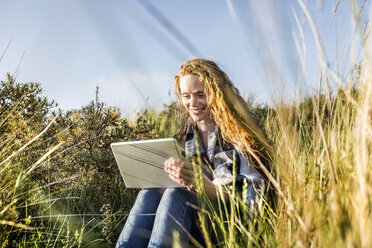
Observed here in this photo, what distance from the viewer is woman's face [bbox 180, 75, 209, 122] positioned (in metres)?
2.08

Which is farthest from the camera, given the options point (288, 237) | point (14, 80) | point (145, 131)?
point (145, 131)

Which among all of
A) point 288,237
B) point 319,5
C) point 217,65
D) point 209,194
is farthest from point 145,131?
point 319,5

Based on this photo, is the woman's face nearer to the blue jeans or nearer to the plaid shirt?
the plaid shirt

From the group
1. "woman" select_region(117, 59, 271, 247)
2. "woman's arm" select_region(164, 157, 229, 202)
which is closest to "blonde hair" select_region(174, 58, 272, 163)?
"woman" select_region(117, 59, 271, 247)

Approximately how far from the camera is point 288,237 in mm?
933

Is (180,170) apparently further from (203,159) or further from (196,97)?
(196,97)

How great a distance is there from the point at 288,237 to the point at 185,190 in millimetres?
857

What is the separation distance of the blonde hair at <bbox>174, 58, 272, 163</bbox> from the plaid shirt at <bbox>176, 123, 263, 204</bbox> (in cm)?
7

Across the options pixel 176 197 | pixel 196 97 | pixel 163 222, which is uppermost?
pixel 196 97

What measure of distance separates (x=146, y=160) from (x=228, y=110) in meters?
0.62

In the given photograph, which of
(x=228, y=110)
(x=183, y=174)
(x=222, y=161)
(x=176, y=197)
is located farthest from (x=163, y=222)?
(x=228, y=110)

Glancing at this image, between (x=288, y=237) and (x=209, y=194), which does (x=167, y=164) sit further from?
(x=288, y=237)

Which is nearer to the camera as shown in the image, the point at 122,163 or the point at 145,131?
the point at 122,163

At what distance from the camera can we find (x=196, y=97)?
6.84 ft
